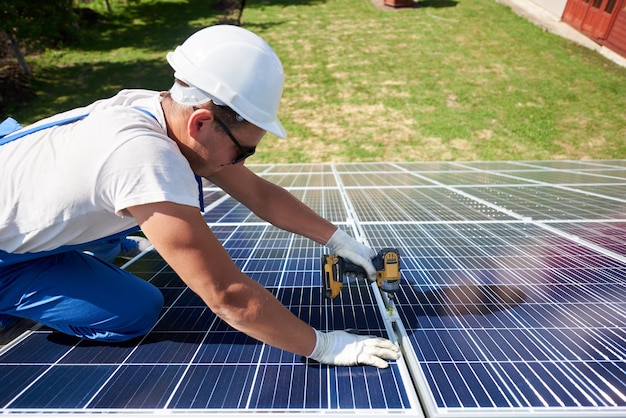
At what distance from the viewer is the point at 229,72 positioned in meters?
1.81

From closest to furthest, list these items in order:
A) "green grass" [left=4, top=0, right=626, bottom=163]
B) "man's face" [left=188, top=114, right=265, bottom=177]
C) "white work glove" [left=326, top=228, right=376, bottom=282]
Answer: "man's face" [left=188, top=114, right=265, bottom=177]
"white work glove" [left=326, top=228, right=376, bottom=282]
"green grass" [left=4, top=0, right=626, bottom=163]

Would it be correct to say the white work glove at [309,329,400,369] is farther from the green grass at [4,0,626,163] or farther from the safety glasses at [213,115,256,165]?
the green grass at [4,0,626,163]

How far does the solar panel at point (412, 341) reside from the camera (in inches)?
66.2

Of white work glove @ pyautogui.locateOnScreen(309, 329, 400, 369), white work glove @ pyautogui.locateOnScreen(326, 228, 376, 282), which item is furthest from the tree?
white work glove @ pyautogui.locateOnScreen(309, 329, 400, 369)

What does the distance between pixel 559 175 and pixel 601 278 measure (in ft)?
15.5

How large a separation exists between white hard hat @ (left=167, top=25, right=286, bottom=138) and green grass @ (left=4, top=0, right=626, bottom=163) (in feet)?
29.9

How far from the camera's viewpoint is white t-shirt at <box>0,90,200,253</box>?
1.68 metres

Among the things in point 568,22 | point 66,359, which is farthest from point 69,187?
point 568,22

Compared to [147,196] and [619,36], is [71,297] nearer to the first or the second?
[147,196]

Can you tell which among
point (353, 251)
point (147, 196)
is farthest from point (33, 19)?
point (353, 251)

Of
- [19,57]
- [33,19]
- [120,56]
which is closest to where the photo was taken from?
[33,19]

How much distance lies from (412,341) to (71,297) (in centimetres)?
234

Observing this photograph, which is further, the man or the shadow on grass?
the shadow on grass

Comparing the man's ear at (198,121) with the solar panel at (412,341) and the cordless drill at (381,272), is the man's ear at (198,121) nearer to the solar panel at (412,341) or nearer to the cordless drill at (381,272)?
the cordless drill at (381,272)
